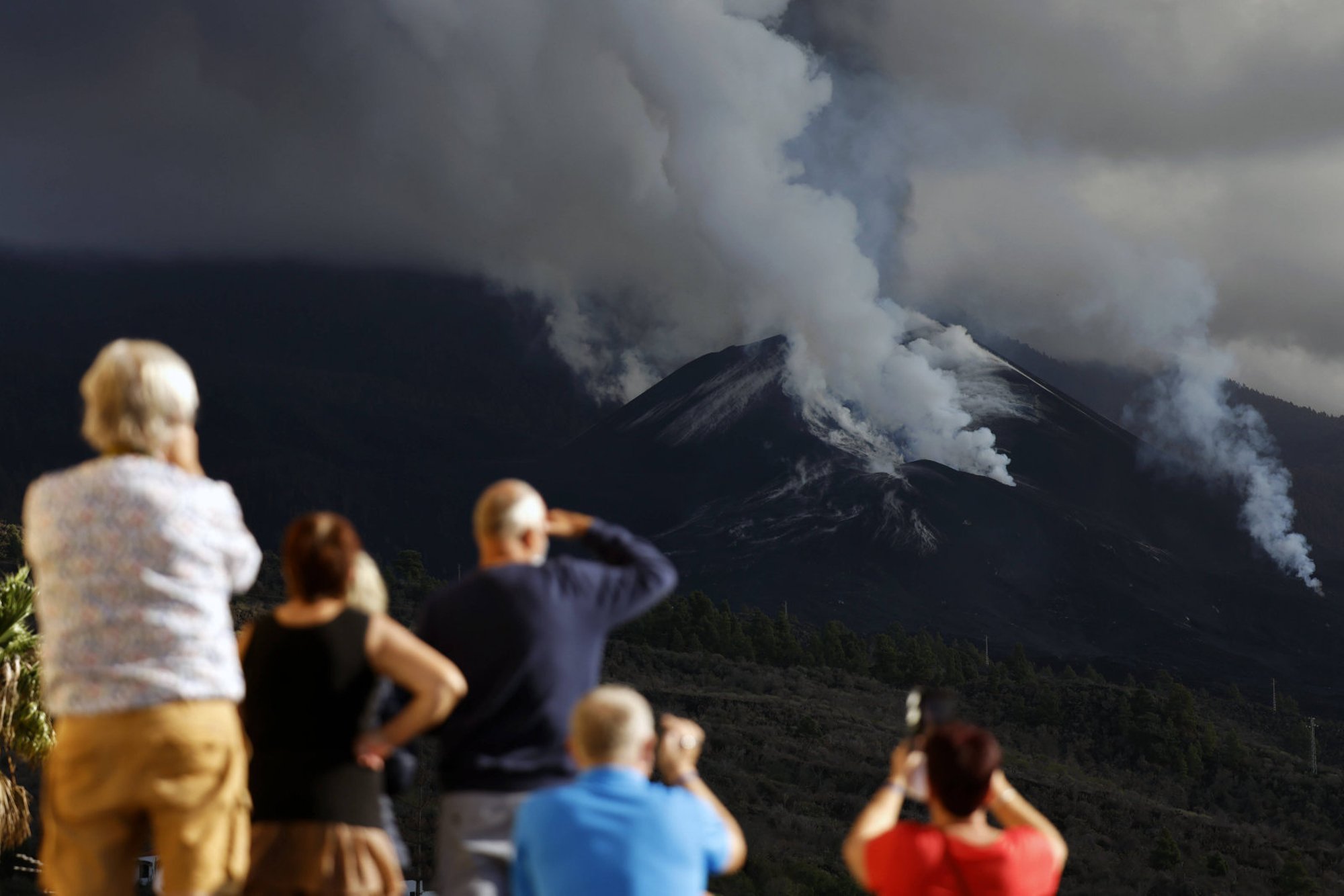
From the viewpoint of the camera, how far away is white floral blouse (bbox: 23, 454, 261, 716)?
3930 millimetres

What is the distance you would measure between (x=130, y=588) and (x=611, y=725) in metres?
1.37

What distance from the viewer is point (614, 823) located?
3.99m

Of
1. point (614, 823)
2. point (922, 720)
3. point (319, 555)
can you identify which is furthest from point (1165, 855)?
point (319, 555)

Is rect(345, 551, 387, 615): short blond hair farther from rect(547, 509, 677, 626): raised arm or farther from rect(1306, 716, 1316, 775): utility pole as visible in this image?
rect(1306, 716, 1316, 775): utility pole

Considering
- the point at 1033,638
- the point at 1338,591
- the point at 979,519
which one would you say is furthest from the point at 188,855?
the point at 1338,591

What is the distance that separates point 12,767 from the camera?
12680mm

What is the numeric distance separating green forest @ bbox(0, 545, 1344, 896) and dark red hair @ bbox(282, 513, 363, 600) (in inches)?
1152

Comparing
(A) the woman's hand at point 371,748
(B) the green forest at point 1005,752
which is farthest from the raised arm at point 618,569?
(B) the green forest at point 1005,752

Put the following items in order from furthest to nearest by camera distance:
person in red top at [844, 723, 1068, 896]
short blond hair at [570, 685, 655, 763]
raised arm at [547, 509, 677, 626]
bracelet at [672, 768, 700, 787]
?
1. raised arm at [547, 509, 677, 626]
2. bracelet at [672, 768, 700, 787]
3. person in red top at [844, 723, 1068, 896]
4. short blond hair at [570, 685, 655, 763]

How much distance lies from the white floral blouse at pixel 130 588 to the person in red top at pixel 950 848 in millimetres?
1924

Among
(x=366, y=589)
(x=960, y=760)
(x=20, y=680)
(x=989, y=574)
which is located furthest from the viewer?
(x=989, y=574)

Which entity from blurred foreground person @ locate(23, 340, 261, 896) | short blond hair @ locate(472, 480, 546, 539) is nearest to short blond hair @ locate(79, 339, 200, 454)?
blurred foreground person @ locate(23, 340, 261, 896)

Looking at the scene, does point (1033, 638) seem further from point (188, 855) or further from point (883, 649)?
point (188, 855)

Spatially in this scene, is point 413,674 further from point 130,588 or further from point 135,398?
point 135,398
